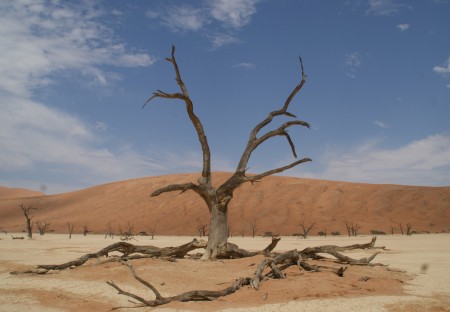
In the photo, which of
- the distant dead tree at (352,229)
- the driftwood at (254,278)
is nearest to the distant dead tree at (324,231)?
the distant dead tree at (352,229)

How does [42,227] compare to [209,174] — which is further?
[42,227]

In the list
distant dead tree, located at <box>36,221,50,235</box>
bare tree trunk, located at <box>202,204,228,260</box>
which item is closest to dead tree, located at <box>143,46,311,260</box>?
bare tree trunk, located at <box>202,204,228,260</box>

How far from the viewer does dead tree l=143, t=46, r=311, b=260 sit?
1061cm

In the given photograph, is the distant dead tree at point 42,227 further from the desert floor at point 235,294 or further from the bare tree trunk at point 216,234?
the desert floor at point 235,294

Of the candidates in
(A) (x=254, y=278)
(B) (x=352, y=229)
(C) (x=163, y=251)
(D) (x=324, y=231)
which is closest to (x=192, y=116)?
(C) (x=163, y=251)

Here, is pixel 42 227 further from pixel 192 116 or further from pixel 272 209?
pixel 192 116

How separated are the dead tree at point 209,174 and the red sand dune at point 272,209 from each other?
31528 mm

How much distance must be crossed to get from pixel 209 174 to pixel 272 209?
40.7 meters

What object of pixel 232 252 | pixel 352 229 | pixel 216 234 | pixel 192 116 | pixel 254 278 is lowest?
pixel 254 278

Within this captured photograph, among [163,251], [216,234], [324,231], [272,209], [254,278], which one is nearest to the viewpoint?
[254,278]

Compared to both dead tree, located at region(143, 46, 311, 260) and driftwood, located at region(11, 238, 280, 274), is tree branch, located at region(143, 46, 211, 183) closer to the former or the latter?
dead tree, located at region(143, 46, 311, 260)

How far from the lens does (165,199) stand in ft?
195

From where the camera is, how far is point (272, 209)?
5075cm

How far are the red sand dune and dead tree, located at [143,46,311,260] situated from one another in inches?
1241
